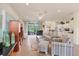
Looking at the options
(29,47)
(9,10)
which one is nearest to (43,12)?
(9,10)

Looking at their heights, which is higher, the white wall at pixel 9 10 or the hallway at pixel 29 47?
the white wall at pixel 9 10

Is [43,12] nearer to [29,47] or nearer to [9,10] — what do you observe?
[9,10]

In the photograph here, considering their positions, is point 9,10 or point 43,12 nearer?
point 9,10

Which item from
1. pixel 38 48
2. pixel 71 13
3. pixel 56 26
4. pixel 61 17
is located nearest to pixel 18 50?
pixel 38 48

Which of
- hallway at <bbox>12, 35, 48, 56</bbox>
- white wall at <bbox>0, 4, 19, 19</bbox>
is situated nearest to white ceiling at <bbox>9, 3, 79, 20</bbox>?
white wall at <bbox>0, 4, 19, 19</bbox>

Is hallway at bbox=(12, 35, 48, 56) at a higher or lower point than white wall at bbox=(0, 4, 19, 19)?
lower

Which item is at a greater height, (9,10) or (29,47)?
(9,10)

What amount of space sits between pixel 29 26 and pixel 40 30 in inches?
11.9

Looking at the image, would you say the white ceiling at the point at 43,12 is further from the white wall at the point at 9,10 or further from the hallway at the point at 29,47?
the hallway at the point at 29,47

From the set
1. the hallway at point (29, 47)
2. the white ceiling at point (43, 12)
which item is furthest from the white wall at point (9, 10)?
the hallway at point (29, 47)

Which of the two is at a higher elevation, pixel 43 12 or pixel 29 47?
pixel 43 12

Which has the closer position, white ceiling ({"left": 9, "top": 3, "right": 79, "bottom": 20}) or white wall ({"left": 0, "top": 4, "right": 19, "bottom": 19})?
white wall ({"left": 0, "top": 4, "right": 19, "bottom": 19})

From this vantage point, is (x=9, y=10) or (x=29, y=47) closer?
(x=9, y=10)

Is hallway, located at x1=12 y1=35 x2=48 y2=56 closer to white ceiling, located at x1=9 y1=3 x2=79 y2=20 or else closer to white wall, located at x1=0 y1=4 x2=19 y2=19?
white ceiling, located at x1=9 y1=3 x2=79 y2=20
